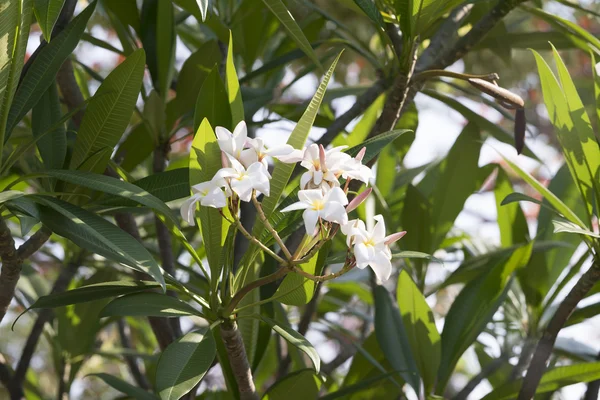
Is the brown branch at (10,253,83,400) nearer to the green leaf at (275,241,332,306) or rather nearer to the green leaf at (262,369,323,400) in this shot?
the green leaf at (262,369,323,400)

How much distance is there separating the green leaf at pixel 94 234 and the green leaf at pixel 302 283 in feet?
0.51

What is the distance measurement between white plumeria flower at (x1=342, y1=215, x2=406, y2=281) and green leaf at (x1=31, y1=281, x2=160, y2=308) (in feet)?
0.77

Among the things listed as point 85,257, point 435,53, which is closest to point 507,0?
point 435,53

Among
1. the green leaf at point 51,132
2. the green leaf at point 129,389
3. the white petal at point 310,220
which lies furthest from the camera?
the green leaf at point 129,389

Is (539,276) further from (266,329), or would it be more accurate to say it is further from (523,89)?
(523,89)

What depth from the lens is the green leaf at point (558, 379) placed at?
3.05 feet

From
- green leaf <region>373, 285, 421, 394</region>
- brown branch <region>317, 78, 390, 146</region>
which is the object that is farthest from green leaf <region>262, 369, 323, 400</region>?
brown branch <region>317, 78, 390, 146</region>

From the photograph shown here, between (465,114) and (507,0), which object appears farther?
(465,114)

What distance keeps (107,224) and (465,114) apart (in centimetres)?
70

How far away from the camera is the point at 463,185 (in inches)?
46.9

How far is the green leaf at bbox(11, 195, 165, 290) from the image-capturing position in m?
0.61

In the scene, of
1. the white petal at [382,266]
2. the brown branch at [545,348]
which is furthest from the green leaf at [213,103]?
the brown branch at [545,348]

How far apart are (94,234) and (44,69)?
0.85 feet

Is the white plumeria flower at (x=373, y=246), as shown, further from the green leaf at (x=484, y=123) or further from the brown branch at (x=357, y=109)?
the green leaf at (x=484, y=123)
